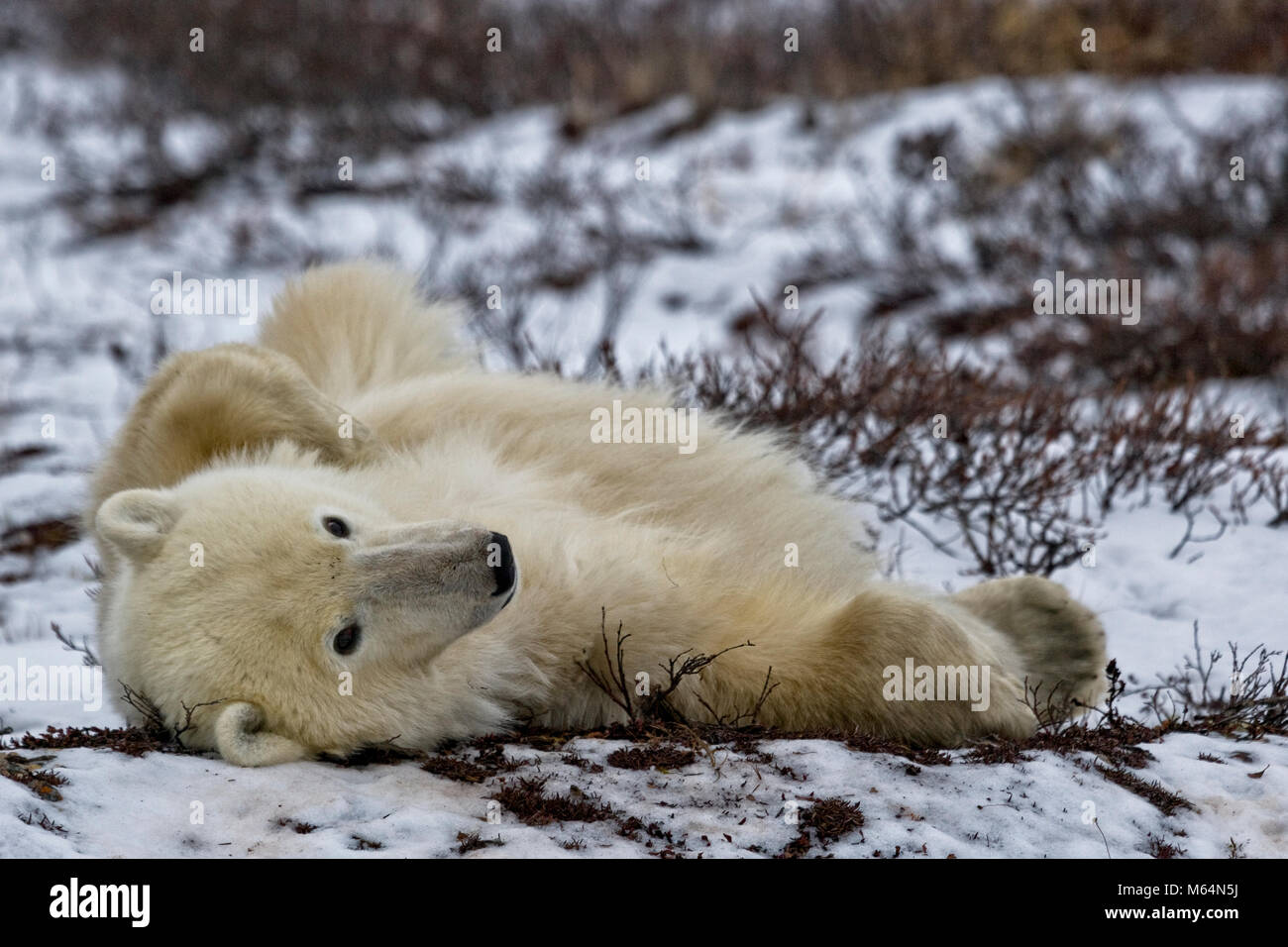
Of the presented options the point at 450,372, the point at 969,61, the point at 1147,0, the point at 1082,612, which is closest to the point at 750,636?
the point at 1082,612

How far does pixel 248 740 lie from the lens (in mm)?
2590

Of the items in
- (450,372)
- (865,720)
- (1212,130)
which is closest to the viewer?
(865,720)

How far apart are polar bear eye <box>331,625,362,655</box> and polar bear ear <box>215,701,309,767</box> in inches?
7.4

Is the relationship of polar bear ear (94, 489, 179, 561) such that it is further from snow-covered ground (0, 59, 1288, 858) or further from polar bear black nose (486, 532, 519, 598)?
polar bear black nose (486, 532, 519, 598)

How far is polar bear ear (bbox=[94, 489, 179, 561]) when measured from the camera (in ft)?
9.03

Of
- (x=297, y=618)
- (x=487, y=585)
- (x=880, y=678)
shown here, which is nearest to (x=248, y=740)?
(x=297, y=618)

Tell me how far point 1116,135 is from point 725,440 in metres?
6.66

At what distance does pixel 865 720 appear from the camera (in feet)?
9.64

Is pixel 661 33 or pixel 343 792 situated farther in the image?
pixel 661 33

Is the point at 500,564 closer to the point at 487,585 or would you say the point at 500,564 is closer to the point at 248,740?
the point at 487,585

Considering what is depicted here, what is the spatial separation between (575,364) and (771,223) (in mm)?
3041

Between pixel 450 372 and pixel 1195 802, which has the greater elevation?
pixel 450 372

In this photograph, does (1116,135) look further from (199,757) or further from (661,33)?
(199,757)

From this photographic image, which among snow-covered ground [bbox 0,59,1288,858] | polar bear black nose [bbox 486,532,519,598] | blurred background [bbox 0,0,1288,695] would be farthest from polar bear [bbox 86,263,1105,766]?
blurred background [bbox 0,0,1288,695]
